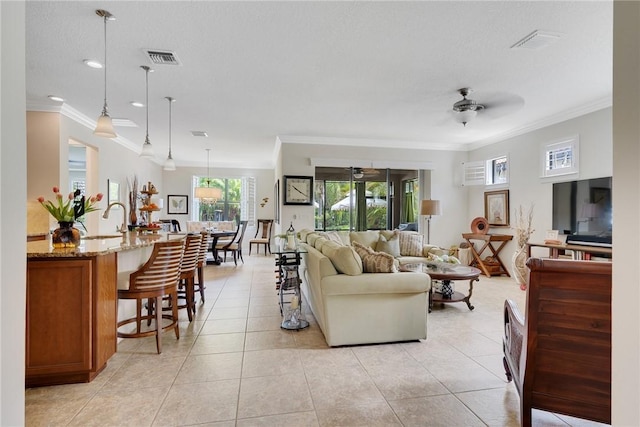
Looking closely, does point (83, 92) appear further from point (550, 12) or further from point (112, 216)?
point (550, 12)

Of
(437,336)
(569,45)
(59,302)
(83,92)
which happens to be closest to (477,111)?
(569,45)

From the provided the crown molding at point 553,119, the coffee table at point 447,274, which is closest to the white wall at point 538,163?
the crown molding at point 553,119

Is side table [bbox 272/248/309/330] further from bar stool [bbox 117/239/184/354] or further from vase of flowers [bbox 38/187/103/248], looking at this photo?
vase of flowers [bbox 38/187/103/248]

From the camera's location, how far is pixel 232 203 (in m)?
10.1

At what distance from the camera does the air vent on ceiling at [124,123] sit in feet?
17.6

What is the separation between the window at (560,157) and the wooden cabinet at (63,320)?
601cm

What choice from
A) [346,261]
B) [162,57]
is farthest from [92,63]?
[346,261]

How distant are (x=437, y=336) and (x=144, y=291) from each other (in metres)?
2.74

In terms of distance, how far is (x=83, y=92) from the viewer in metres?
4.04

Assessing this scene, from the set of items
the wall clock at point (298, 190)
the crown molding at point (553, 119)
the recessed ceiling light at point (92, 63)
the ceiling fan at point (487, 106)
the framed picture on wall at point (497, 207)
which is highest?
the recessed ceiling light at point (92, 63)

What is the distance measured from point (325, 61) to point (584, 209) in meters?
4.15
